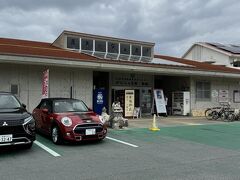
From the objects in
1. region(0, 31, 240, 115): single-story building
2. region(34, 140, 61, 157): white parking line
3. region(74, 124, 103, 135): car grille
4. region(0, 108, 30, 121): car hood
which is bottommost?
region(34, 140, 61, 157): white parking line

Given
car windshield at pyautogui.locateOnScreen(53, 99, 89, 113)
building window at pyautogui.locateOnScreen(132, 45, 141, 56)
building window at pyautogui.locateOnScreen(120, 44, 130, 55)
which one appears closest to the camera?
car windshield at pyautogui.locateOnScreen(53, 99, 89, 113)

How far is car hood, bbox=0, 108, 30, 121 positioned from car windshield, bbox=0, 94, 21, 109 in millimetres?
448

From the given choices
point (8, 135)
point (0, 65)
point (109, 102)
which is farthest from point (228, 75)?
point (8, 135)

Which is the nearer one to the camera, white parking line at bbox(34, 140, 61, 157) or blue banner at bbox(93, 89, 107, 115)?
white parking line at bbox(34, 140, 61, 157)

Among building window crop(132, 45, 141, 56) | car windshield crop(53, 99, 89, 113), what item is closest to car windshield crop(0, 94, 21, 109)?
car windshield crop(53, 99, 89, 113)

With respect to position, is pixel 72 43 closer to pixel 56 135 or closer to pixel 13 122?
pixel 56 135

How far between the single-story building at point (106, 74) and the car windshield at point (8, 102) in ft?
14.2

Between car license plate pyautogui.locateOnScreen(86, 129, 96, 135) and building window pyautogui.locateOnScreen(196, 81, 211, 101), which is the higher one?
building window pyautogui.locateOnScreen(196, 81, 211, 101)

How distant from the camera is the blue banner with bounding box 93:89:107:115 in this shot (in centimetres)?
1791

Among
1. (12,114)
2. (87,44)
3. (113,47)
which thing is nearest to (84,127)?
(12,114)

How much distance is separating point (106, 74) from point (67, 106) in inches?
352

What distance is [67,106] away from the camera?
10281 mm

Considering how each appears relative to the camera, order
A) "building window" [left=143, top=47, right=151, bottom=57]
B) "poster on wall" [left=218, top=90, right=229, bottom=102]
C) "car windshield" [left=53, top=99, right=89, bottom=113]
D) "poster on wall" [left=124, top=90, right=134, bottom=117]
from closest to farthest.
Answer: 1. "car windshield" [left=53, top=99, right=89, bottom=113]
2. "poster on wall" [left=124, top=90, right=134, bottom=117]
3. "poster on wall" [left=218, top=90, right=229, bottom=102]
4. "building window" [left=143, top=47, right=151, bottom=57]

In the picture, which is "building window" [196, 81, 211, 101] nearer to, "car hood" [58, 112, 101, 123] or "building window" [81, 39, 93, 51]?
"building window" [81, 39, 93, 51]
